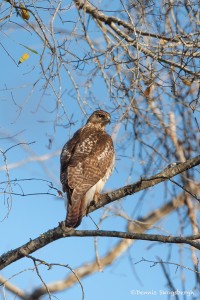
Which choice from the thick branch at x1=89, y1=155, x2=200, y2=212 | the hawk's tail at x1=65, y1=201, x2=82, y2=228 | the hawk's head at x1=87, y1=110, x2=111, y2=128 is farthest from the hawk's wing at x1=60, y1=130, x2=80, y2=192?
the thick branch at x1=89, y1=155, x2=200, y2=212

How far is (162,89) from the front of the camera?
6.24 metres

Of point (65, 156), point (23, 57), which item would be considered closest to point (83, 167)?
point (65, 156)

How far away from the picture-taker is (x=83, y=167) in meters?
5.95

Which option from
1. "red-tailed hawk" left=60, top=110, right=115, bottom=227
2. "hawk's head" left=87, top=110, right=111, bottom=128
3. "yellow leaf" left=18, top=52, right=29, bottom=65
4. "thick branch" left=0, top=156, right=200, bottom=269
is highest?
"hawk's head" left=87, top=110, right=111, bottom=128

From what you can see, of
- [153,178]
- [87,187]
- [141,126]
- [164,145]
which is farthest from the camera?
[164,145]

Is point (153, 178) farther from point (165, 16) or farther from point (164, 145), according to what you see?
point (164, 145)

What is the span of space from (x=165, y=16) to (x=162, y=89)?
0.73 meters

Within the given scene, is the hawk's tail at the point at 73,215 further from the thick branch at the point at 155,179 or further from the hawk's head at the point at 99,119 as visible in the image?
the hawk's head at the point at 99,119

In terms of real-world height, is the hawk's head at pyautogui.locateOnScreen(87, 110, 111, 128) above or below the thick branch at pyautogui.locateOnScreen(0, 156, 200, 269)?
above

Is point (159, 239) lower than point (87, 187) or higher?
lower

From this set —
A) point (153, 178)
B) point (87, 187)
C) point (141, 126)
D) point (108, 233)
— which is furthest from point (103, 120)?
point (108, 233)

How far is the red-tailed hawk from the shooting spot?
18.4ft

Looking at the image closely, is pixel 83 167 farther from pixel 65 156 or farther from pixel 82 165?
pixel 65 156

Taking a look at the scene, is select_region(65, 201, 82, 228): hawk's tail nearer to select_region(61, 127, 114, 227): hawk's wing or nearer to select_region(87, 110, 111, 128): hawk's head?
select_region(61, 127, 114, 227): hawk's wing
